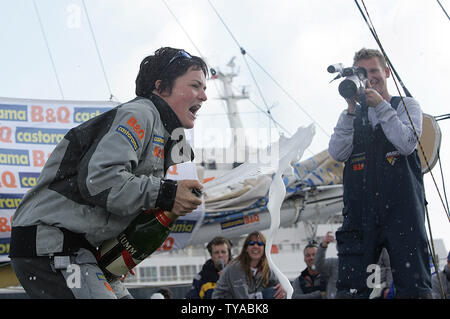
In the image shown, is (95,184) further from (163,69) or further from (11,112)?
(11,112)

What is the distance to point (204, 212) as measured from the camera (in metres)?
6.59

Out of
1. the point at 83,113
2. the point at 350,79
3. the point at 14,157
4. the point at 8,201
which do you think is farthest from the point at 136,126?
the point at 83,113

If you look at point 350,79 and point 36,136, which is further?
point 36,136

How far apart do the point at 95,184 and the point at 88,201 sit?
0.09 meters

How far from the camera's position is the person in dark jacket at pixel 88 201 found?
165 centimetres

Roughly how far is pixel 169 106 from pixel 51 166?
0.42 meters

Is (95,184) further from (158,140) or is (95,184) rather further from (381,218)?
(381,218)

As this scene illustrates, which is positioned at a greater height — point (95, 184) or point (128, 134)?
point (128, 134)

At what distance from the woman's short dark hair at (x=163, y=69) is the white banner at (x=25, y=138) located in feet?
12.2

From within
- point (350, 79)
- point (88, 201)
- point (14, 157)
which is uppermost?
point (14, 157)

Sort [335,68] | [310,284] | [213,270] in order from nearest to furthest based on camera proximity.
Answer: [335,68] → [310,284] → [213,270]

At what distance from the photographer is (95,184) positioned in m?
1.64

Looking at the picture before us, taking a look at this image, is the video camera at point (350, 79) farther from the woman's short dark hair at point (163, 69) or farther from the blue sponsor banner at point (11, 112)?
the blue sponsor banner at point (11, 112)

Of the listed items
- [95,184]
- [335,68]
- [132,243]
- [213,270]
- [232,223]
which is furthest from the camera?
[232,223]
